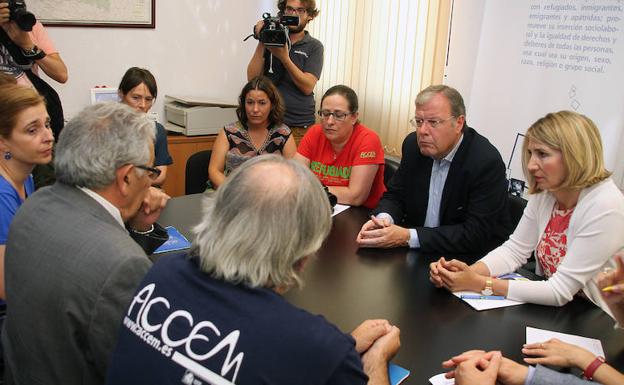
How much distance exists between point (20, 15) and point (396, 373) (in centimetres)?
271

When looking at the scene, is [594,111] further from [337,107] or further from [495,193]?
[337,107]

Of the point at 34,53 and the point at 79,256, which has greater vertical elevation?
the point at 34,53

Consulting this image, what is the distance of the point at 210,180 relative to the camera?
10.8 feet

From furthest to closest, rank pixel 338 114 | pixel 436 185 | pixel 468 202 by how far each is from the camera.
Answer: pixel 338 114
pixel 436 185
pixel 468 202

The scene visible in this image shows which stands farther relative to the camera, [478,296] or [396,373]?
[478,296]

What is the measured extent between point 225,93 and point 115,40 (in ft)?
3.46

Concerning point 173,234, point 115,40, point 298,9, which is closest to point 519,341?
point 173,234

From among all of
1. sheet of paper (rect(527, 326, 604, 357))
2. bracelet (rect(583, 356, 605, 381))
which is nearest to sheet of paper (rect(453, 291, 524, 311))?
sheet of paper (rect(527, 326, 604, 357))

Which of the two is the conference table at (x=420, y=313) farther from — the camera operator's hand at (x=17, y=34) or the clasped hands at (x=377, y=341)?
the camera operator's hand at (x=17, y=34)

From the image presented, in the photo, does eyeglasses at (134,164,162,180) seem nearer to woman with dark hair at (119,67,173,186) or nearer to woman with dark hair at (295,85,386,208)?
woman with dark hair at (295,85,386,208)

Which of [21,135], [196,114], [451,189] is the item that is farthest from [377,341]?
[196,114]

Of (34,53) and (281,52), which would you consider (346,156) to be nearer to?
(281,52)

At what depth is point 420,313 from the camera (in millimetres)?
1612

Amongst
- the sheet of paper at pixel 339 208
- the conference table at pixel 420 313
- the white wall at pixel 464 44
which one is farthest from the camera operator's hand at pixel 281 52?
the conference table at pixel 420 313
